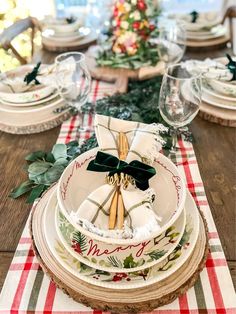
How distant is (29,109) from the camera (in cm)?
102

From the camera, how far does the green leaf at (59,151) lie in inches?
33.8

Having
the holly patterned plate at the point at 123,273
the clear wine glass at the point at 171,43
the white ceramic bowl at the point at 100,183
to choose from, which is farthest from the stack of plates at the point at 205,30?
the holly patterned plate at the point at 123,273

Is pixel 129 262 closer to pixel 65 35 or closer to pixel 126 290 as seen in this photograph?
pixel 126 290

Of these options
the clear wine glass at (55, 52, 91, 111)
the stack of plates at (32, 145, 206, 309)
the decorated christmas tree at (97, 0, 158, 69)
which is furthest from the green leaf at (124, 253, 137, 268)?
the decorated christmas tree at (97, 0, 158, 69)

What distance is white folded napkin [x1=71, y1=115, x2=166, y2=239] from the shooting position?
21.5 inches

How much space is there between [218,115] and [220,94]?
70 millimetres

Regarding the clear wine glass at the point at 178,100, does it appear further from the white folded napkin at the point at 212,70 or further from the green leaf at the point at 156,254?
the green leaf at the point at 156,254

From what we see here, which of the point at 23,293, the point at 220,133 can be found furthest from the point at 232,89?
the point at 23,293

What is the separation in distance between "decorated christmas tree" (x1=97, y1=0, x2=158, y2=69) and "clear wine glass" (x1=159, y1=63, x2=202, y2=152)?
0.41m

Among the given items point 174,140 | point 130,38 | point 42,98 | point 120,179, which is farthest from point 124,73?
point 120,179

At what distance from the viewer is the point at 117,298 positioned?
524mm

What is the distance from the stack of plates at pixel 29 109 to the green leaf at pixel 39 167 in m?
0.19

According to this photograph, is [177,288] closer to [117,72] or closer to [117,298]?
[117,298]

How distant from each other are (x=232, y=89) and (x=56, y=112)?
535mm
